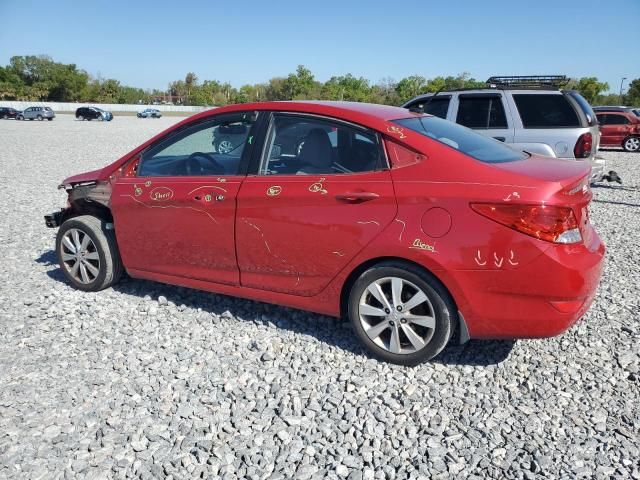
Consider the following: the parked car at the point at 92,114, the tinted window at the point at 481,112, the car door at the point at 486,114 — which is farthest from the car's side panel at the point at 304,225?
the parked car at the point at 92,114

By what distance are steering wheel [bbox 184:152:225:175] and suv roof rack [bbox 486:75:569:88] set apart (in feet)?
21.0

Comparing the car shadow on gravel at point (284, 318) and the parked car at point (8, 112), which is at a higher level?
the parked car at point (8, 112)

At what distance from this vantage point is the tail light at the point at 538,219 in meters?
2.88

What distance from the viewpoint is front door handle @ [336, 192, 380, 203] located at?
3246 millimetres

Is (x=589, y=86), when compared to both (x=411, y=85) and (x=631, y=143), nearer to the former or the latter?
(x=411, y=85)

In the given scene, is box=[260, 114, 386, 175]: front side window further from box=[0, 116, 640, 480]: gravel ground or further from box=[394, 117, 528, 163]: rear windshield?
box=[0, 116, 640, 480]: gravel ground

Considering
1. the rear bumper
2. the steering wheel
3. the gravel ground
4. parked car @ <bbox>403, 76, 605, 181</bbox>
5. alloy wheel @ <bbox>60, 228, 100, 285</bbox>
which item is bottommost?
the gravel ground

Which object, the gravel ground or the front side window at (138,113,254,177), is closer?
the gravel ground

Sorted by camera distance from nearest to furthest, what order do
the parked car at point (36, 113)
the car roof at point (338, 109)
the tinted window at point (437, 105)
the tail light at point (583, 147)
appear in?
the car roof at point (338, 109)
the tail light at point (583, 147)
the tinted window at point (437, 105)
the parked car at point (36, 113)

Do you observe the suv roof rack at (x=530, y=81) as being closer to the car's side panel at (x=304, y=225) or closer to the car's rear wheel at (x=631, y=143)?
the car's side panel at (x=304, y=225)

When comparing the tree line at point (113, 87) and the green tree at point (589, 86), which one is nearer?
the green tree at point (589, 86)

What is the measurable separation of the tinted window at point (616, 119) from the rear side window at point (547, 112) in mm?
12904

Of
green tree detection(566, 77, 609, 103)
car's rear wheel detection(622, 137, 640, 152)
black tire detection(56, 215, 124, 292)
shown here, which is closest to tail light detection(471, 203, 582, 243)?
black tire detection(56, 215, 124, 292)

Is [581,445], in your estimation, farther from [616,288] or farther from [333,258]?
[616,288]
